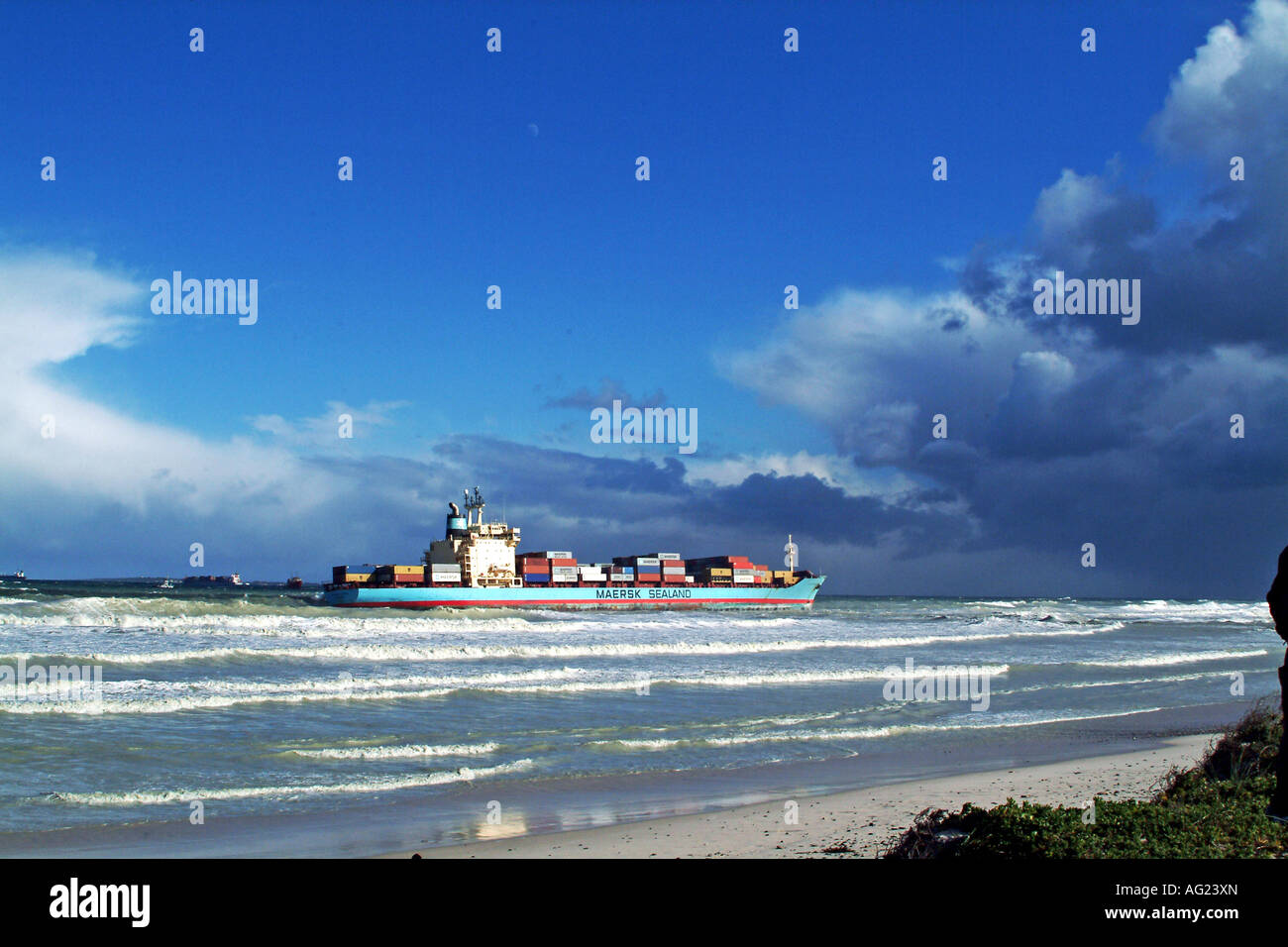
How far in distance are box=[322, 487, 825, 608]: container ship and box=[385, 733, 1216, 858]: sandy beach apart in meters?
56.2

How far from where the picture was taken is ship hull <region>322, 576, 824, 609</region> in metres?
62.7

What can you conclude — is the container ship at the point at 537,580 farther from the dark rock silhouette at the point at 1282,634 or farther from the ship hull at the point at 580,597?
the dark rock silhouette at the point at 1282,634

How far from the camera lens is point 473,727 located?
1372cm

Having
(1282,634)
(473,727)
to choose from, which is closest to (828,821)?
(1282,634)

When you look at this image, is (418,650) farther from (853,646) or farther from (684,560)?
(684,560)

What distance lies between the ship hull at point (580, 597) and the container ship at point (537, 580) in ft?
0.24

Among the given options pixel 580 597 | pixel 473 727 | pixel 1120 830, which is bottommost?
pixel 580 597

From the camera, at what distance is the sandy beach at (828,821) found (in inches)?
275

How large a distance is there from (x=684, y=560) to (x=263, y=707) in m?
68.5

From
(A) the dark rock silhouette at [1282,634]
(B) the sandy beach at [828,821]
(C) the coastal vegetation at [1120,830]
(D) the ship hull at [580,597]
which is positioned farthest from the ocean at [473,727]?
(D) the ship hull at [580,597]

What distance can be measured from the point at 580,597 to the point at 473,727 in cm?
5622

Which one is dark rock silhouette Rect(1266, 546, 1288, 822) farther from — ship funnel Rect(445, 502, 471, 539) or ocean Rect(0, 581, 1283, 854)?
ship funnel Rect(445, 502, 471, 539)

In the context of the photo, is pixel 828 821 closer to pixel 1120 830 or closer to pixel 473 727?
pixel 1120 830

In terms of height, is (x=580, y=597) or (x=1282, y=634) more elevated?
(x=1282, y=634)
